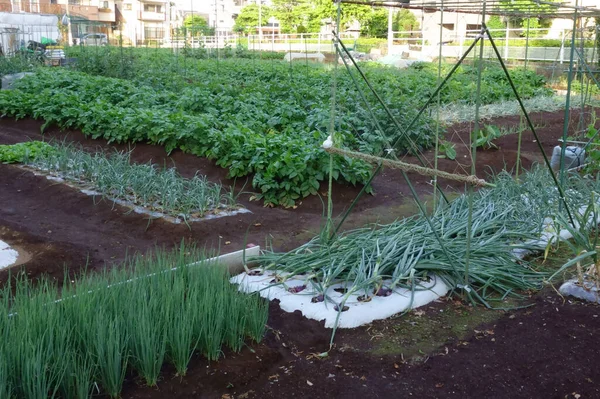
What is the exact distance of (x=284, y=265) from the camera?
446 centimetres

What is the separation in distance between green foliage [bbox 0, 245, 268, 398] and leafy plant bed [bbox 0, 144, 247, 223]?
246 cm

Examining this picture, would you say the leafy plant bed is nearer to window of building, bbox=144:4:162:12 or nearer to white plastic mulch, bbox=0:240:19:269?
white plastic mulch, bbox=0:240:19:269

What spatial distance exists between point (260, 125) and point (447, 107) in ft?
17.6

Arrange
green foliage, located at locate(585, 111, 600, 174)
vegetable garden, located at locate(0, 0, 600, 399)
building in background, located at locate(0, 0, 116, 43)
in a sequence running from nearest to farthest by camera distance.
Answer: vegetable garden, located at locate(0, 0, 600, 399), green foliage, located at locate(585, 111, 600, 174), building in background, located at locate(0, 0, 116, 43)

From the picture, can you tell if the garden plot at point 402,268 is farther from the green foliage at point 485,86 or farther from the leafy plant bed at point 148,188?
the green foliage at point 485,86

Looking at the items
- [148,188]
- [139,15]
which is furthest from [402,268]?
[139,15]

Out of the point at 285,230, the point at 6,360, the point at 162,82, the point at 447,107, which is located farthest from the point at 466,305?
the point at 162,82

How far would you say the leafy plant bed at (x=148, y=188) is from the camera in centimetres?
606

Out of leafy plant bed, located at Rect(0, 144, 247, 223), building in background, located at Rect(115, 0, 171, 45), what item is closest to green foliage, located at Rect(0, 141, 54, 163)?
leafy plant bed, located at Rect(0, 144, 247, 223)

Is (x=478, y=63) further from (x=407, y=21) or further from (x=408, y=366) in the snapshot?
(x=407, y=21)

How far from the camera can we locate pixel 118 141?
868 cm

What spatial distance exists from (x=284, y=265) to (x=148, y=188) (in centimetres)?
233

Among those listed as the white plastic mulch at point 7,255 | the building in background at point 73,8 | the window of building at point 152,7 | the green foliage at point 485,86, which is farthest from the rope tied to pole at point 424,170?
the window of building at point 152,7

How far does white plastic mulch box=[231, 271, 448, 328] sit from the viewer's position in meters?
3.83
